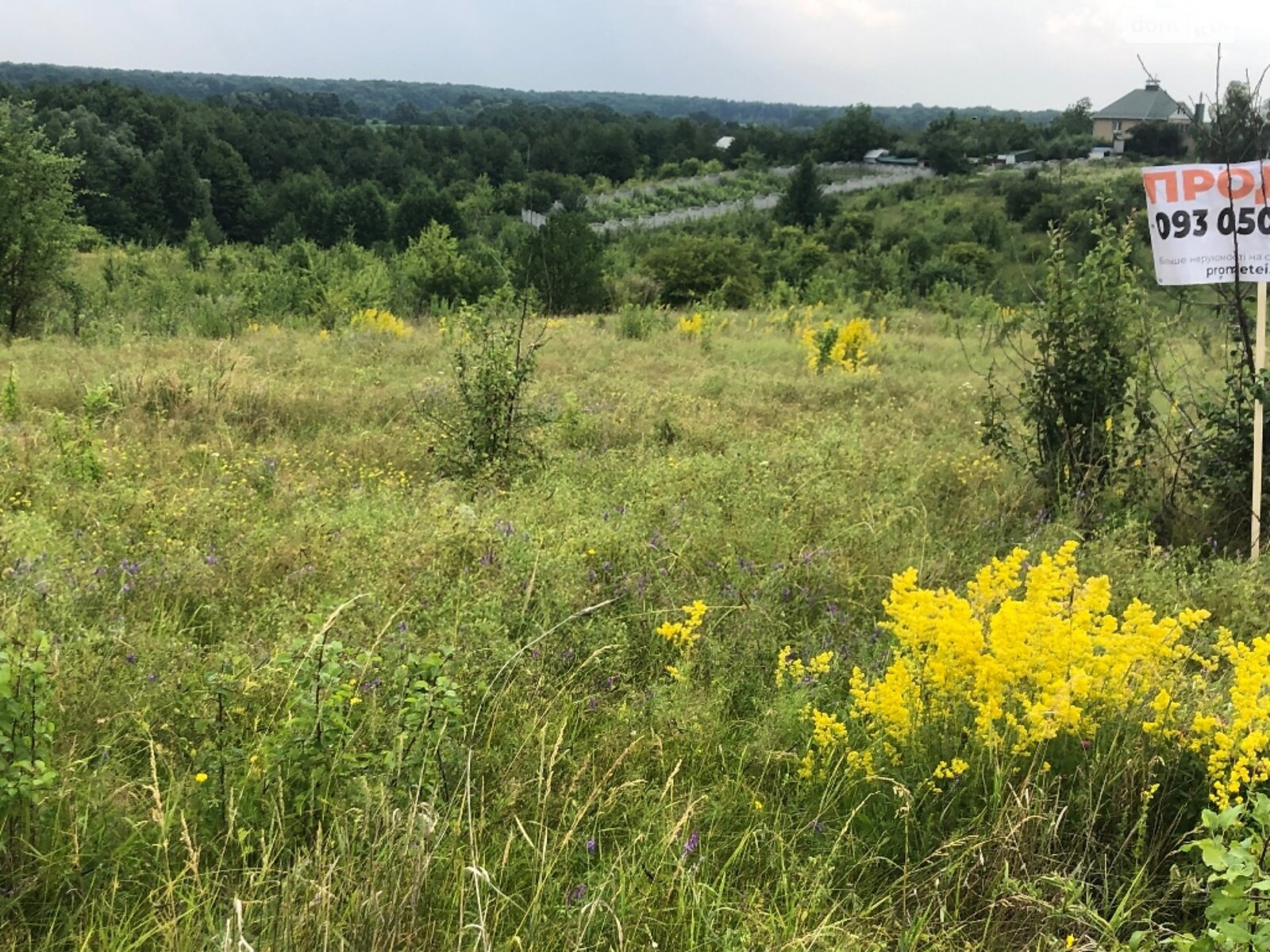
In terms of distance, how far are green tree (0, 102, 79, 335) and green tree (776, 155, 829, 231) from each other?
40139 millimetres

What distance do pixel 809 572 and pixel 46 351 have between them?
298 inches

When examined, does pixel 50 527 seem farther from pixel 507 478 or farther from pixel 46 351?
pixel 46 351

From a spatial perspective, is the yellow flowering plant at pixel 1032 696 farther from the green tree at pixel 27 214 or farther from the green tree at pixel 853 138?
the green tree at pixel 853 138

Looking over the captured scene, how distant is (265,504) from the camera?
411 centimetres

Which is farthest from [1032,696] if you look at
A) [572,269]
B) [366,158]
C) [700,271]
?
[366,158]

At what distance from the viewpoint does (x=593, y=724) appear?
236 cm

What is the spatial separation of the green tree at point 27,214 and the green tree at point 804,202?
4014 cm

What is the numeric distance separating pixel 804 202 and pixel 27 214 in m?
41.8

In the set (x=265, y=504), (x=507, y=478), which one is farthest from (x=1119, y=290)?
(x=265, y=504)

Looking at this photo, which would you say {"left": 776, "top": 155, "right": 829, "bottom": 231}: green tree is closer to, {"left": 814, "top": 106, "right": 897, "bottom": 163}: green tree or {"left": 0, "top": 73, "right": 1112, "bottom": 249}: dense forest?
{"left": 0, "top": 73, "right": 1112, "bottom": 249}: dense forest

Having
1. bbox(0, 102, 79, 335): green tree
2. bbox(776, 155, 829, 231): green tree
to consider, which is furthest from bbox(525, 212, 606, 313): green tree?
bbox(776, 155, 829, 231): green tree

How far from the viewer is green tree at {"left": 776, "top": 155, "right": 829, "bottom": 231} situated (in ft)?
153

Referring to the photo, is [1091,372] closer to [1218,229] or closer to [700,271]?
[1218,229]

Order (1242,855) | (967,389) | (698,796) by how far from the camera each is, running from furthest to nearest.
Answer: (967,389), (698,796), (1242,855)
